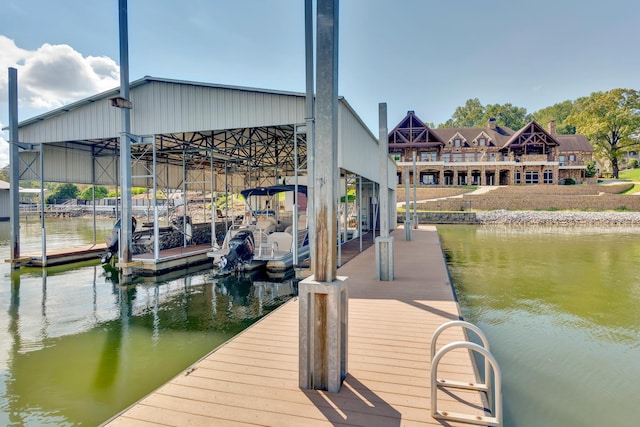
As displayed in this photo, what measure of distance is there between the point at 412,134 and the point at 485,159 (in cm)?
1057

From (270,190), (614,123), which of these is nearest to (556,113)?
(614,123)

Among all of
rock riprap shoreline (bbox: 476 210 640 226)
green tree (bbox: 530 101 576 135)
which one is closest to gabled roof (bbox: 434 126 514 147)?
rock riprap shoreline (bbox: 476 210 640 226)

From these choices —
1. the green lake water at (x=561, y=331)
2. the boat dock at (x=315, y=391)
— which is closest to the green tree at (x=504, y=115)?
the green lake water at (x=561, y=331)

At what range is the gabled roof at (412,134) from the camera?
43.1 metres

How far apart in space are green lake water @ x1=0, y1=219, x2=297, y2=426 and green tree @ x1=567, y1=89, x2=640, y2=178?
54.7m

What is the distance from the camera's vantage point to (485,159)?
46062mm

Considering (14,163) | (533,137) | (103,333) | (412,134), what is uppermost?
(412,134)

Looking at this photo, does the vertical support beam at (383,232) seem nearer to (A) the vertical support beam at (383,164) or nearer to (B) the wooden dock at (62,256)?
(A) the vertical support beam at (383,164)

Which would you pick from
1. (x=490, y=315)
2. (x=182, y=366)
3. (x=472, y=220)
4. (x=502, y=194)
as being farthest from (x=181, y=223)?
(x=502, y=194)

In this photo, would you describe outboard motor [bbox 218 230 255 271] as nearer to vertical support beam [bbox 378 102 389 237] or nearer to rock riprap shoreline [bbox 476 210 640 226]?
vertical support beam [bbox 378 102 389 237]

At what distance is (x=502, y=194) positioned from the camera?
34938 mm

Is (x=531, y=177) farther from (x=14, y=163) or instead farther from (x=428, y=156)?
(x=14, y=163)

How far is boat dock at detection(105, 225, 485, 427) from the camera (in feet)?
8.60

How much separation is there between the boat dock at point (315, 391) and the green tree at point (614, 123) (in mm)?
55519
